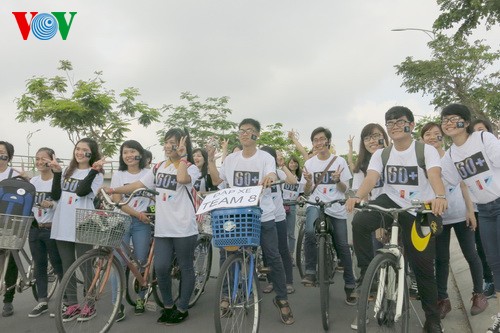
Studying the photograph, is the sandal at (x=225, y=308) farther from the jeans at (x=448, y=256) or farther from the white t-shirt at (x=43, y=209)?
the white t-shirt at (x=43, y=209)

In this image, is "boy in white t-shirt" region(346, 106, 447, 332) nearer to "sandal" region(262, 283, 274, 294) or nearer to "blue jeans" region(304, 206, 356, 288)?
"blue jeans" region(304, 206, 356, 288)

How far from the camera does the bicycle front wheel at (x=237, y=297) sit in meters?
3.76

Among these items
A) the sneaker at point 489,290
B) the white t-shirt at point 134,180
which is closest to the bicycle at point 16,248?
the white t-shirt at point 134,180

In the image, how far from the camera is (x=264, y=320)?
505 cm

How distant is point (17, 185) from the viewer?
Result: 4.82 m

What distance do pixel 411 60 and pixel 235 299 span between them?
90.0 feet

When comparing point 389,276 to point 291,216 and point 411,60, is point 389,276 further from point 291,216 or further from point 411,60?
point 411,60

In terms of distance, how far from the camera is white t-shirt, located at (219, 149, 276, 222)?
197 inches

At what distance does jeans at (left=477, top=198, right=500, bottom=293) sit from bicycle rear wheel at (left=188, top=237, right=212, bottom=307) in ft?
10.7

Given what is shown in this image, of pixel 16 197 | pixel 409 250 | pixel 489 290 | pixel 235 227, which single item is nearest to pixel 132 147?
pixel 16 197

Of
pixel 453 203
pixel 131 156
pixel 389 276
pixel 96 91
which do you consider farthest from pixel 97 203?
pixel 96 91

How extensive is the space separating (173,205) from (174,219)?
0.15 meters

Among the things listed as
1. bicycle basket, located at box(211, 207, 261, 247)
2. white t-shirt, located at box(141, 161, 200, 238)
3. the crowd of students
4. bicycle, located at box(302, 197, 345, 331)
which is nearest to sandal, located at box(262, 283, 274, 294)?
the crowd of students

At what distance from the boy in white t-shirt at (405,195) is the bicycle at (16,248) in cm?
320
